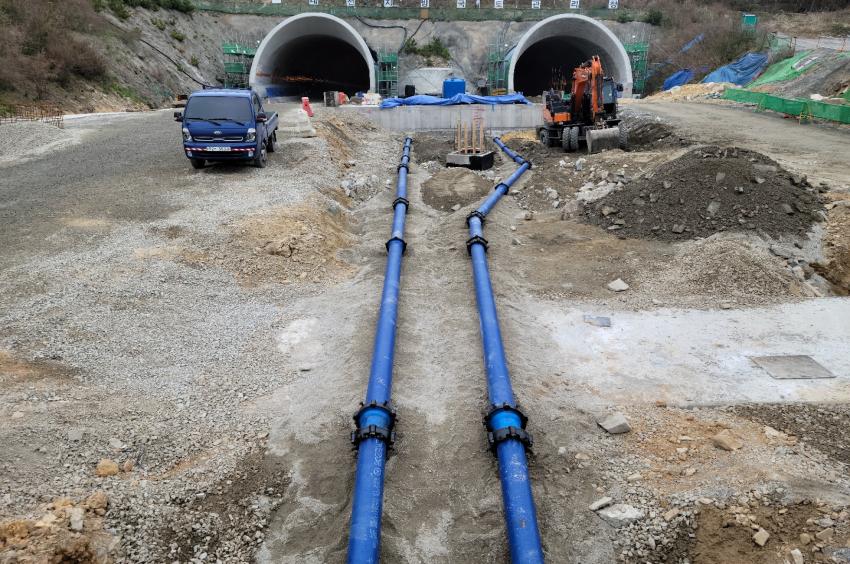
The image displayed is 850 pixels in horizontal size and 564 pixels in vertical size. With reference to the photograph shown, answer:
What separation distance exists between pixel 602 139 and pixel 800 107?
11177 millimetres

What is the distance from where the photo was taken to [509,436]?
19.4 feet

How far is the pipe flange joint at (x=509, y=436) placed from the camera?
5910mm

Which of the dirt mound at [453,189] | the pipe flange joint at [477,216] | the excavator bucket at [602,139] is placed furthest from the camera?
the excavator bucket at [602,139]

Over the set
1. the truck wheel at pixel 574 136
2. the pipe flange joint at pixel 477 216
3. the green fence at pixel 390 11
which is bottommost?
the pipe flange joint at pixel 477 216

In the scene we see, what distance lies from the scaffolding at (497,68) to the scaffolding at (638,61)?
9.60 meters

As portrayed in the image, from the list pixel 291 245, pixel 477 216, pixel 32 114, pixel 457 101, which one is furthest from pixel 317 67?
pixel 291 245

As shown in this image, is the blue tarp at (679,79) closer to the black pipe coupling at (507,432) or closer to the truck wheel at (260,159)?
the truck wheel at (260,159)

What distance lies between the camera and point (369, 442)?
19.2ft

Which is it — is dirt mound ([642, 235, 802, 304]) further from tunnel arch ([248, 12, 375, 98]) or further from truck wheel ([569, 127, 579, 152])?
tunnel arch ([248, 12, 375, 98])

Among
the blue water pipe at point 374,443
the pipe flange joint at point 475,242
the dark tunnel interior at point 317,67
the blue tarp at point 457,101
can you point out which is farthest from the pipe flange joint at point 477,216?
the dark tunnel interior at point 317,67

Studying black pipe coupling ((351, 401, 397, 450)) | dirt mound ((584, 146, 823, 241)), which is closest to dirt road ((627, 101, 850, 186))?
dirt mound ((584, 146, 823, 241))

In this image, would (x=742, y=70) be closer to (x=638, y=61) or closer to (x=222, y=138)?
(x=638, y=61)

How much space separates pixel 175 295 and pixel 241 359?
2.23 metres

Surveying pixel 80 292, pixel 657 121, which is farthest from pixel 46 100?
pixel 657 121
